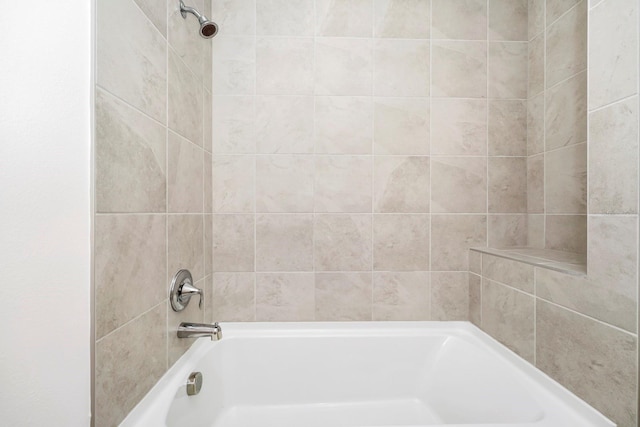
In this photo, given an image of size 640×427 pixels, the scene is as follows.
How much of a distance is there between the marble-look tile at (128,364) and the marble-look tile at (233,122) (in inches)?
29.6

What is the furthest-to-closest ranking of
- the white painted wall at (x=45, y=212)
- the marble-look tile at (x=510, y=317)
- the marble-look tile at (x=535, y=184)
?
the marble-look tile at (x=535, y=184) → the marble-look tile at (x=510, y=317) → the white painted wall at (x=45, y=212)

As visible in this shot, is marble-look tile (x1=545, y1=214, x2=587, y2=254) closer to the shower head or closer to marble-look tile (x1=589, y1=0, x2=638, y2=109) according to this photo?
marble-look tile (x1=589, y1=0, x2=638, y2=109)

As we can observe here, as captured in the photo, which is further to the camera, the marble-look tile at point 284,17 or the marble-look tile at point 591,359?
the marble-look tile at point 284,17

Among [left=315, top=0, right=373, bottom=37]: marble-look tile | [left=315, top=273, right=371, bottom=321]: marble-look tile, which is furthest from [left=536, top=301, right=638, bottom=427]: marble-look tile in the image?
[left=315, top=0, right=373, bottom=37]: marble-look tile

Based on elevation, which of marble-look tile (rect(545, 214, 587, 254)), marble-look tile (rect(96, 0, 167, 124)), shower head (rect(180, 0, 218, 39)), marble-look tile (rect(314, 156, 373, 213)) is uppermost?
shower head (rect(180, 0, 218, 39))

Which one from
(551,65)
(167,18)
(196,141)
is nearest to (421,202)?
(551,65)

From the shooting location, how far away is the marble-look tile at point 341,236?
4.67 ft

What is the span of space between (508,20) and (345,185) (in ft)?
3.62

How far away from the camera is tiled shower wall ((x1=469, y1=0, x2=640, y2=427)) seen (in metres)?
0.72

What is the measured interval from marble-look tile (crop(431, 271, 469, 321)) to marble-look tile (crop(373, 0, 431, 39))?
1129 mm

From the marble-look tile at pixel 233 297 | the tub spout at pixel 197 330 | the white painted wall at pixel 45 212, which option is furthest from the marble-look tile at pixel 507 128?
the white painted wall at pixel 45 212

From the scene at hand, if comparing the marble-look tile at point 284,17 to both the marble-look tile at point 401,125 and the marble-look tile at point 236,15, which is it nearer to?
the marble-look tile at point 236,15

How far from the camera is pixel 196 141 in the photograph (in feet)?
4.00

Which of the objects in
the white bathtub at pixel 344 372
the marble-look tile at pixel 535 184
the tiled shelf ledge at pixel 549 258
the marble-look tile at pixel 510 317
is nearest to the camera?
the tiled shelf ledge at pixel 549 258
